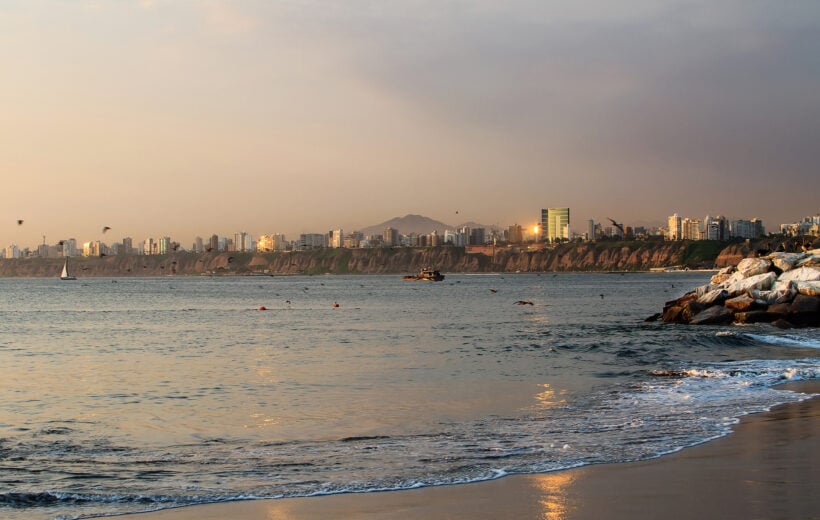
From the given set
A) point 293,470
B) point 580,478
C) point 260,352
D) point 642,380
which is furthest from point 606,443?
point 260,352

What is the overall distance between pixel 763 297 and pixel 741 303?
47.8 inches

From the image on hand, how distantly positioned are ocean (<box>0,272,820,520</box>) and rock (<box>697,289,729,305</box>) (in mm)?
5808

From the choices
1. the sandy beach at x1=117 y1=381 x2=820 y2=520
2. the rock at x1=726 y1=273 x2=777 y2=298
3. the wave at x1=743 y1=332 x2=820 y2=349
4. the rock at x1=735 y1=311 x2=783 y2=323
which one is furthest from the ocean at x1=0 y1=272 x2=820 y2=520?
the rock at x1=726 y1=273 x2=777 y2=298

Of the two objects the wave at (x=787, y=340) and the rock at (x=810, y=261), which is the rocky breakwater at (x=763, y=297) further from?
the wave at (x=787, y=340)

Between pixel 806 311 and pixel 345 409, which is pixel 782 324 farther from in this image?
pixel 345 409

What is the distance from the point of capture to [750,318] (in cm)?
3650

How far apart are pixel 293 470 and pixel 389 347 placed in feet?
67.0

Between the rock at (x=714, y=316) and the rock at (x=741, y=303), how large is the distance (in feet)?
0.98

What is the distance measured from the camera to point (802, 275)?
37.9 metres

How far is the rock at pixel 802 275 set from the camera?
37.3 meters

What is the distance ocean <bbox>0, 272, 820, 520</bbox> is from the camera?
32.0 feet

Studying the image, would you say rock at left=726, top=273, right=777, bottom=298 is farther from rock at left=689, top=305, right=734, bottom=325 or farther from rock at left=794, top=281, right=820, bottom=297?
rock at left=689, top=305, right=734, bottom=325

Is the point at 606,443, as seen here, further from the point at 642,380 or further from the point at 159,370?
the point at 159,370

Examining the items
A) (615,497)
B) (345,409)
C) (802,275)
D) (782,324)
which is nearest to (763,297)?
(802,275)
